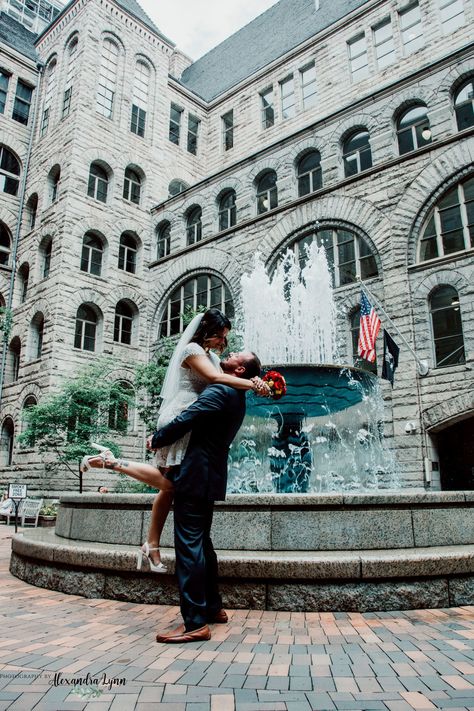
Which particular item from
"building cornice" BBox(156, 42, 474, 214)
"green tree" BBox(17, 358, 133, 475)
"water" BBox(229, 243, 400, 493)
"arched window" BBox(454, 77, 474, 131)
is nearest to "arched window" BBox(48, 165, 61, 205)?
"building cornice" BBox(156, 42, 474, 214)

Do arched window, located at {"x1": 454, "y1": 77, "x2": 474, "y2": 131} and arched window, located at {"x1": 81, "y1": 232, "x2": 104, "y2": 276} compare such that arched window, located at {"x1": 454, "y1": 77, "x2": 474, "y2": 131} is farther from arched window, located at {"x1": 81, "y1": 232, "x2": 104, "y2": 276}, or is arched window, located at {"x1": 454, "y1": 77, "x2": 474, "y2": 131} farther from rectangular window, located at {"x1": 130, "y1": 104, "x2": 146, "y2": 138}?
rectangular window, located at {"x1": 130, "y1": 104, "x2": 146, "y2": 138}

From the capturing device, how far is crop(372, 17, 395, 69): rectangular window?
77.6 ft

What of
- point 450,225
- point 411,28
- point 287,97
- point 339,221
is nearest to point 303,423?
point 450,225

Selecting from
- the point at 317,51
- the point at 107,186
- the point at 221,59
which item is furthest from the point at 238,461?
the point at 221,59

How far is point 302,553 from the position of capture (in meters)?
4.40

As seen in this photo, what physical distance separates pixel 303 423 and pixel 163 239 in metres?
20.6

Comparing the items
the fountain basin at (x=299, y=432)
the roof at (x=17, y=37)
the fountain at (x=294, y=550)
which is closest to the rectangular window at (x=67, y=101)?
the roof at (x=17, y=37)

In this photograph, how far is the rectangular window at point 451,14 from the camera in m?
21.5

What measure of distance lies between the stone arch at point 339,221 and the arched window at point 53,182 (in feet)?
38.7

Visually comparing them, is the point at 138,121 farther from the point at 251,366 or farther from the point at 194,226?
the point at 251,366

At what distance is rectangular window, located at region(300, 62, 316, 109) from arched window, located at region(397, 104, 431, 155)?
8916 millimetres

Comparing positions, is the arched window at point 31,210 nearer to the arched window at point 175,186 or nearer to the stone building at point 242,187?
the stone building at point 242,187

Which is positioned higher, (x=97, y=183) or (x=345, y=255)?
(x=97, y=183)

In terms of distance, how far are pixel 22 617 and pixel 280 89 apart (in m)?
29.8
